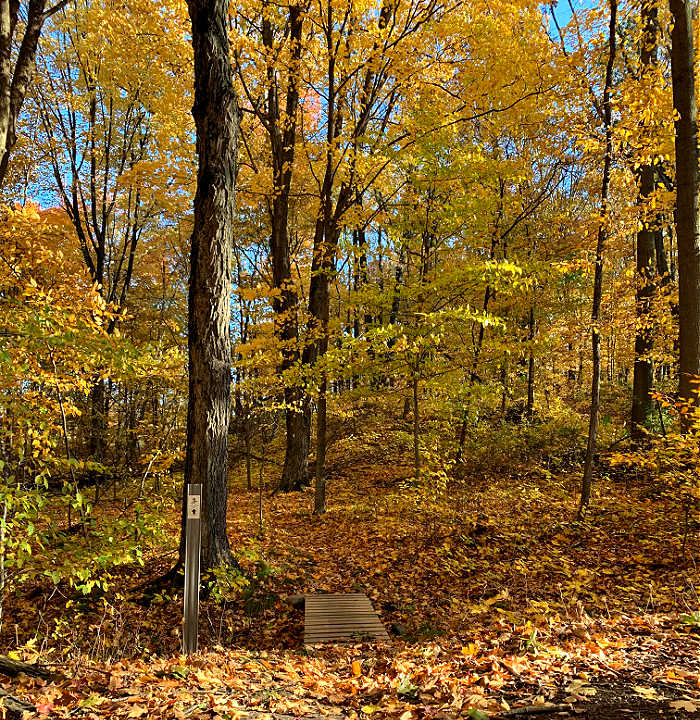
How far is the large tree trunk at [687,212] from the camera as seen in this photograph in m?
6.50

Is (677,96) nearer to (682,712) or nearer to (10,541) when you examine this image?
(682,712)

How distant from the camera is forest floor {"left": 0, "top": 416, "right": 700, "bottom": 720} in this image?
8.95ft

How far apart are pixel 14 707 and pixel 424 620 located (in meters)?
4.08

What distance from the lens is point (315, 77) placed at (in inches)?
371

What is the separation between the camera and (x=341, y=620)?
4.95 meters

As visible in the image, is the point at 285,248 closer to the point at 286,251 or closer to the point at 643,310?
the point at 286,251

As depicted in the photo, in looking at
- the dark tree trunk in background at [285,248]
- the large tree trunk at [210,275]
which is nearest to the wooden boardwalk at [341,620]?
the large tree trunk at [210,275]

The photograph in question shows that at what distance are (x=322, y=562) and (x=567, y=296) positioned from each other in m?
12.8

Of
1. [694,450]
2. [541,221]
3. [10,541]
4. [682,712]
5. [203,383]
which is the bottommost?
→ [682,712]

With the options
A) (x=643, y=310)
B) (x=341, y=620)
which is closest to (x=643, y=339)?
(x=643, y=310)

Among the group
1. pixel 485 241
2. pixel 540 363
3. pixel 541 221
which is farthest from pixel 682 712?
pixel 540 363

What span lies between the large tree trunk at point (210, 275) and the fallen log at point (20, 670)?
104 inches

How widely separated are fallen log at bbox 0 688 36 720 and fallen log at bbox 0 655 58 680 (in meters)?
0.52

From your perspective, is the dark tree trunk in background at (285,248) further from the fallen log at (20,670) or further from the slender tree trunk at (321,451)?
the fallen log at (20,670)
